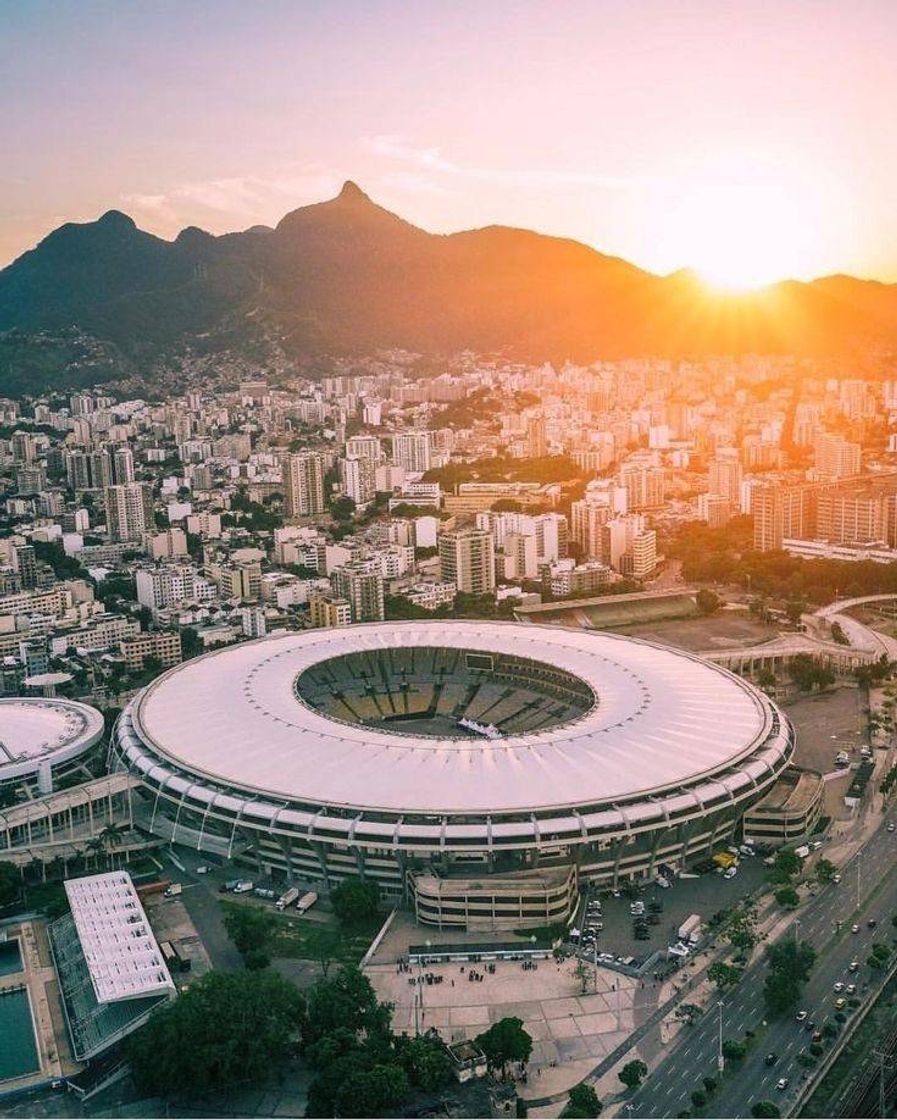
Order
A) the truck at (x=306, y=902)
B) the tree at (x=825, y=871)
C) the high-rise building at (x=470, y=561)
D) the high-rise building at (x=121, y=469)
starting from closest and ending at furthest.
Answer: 1. the truck at (x=306, y=902)
2. the tree at (x=825, y=871)
3. the high-rise building at (x=470, y=561)
4. the high-rise building at (x=121, y=469)

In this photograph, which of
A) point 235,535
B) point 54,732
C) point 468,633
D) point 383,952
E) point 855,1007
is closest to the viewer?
point 855,1007

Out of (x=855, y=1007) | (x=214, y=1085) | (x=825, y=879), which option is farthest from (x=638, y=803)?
A: (x=214, y=1085)

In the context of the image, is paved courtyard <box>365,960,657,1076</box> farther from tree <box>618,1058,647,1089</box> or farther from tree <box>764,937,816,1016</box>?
tree <box>764,937,816,1016</box>

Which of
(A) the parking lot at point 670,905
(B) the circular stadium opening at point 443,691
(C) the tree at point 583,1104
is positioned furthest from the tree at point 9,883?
(C) the tree at point 583,1104

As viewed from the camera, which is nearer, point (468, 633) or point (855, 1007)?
point (855, 1007)

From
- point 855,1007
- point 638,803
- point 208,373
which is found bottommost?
point 855,1007

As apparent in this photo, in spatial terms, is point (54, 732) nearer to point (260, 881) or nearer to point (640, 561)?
point (260, 881)

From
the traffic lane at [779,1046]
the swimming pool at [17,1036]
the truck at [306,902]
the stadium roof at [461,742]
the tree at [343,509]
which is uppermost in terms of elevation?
the tree at [343,509]

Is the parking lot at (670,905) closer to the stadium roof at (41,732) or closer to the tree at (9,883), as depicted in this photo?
the tree at (9,883)
